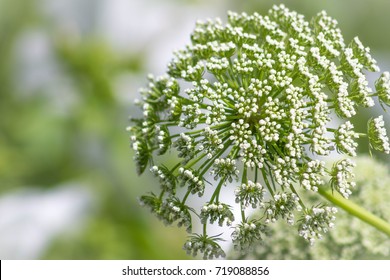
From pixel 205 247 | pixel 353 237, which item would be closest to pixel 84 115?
pixel 353 237

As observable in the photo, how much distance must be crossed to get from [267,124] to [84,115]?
1.41 m

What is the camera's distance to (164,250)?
1.96 metres

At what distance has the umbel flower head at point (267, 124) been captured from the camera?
0.91 meters

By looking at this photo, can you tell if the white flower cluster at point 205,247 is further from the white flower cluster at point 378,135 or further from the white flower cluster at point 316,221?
the white flower cluster at point 378,135

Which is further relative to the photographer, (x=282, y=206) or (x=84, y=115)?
(x=84, y=115)

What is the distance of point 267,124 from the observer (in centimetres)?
91

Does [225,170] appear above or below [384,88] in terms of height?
below

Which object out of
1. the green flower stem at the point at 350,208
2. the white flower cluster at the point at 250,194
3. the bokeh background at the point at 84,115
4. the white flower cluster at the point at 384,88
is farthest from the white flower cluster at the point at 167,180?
the bokeh background at the point at 84,115

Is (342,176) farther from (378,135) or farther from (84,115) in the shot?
(84,115)

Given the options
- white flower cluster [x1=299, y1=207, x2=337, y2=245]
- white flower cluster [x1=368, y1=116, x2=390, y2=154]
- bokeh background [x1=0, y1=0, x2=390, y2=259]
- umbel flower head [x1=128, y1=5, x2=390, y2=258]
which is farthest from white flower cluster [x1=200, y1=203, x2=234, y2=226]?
bokeh background [x1=0, y1=0, x2=390, y2=259]

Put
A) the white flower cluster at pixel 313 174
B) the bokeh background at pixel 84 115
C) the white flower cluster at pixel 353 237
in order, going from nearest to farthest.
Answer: the white flower cluster at pixel 313 174 < the white flower cluster at pixel 353 237 < the bokeh background at pixel 84 115

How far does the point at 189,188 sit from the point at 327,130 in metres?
0.22

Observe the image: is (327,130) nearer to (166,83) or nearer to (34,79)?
(166,83)

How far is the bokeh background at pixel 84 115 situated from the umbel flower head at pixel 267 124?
3.11 feet
